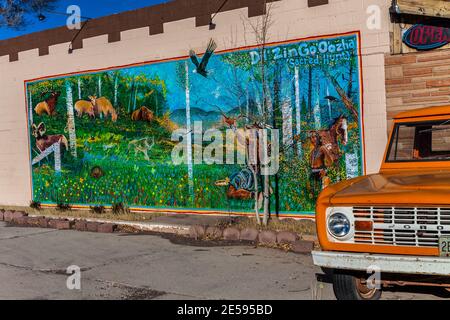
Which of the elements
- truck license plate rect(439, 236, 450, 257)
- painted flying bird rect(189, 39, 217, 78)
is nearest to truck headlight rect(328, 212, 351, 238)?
truck license plate rect(439, 236, 450, 257)

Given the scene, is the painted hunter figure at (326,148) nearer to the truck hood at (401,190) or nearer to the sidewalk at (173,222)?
the sidewalk at (173,222)

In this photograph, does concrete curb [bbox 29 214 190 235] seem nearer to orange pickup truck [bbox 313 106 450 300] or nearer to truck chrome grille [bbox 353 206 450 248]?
orange pickup truck [bbox 313 106 450 300]

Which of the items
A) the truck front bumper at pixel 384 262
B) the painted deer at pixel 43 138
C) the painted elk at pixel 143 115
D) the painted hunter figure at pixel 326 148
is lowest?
the truck front bumper at pixel 384 262

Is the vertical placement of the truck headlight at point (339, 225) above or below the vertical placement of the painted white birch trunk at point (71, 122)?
below

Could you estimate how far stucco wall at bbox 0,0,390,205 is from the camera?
9.41 meters

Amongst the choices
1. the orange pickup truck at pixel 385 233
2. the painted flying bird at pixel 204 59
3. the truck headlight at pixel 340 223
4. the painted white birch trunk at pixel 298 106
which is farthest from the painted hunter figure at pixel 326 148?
the truck headlight at pixel 340 223

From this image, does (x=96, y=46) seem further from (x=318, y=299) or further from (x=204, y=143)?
(x=318, y=299)

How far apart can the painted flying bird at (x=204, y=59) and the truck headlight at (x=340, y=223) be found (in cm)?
697

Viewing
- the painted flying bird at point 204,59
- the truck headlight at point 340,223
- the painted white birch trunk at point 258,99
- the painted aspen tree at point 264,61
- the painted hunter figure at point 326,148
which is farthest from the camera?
the painted flying bird at point 204,59

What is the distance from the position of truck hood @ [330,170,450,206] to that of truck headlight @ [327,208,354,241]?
0.26 ft

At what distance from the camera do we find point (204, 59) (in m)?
11.3

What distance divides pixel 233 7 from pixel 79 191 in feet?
20.5

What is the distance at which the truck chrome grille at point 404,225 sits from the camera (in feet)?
14.1
